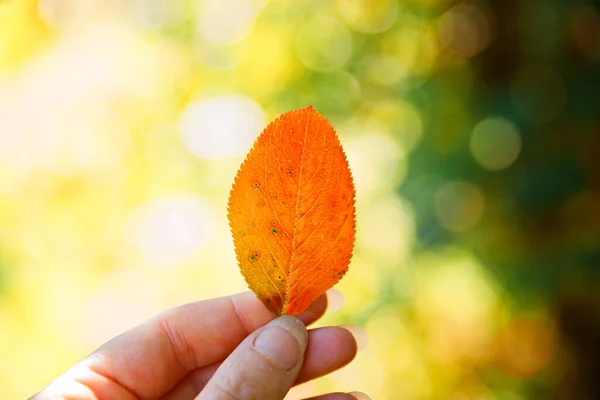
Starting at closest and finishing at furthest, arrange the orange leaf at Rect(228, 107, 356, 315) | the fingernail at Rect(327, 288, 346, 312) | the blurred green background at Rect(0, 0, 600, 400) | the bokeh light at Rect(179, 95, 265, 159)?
the orange leaf at Rect(228, 107, 356, 315)
the fingernail at Rect(327, 288, 346, 312)
the blurred green background at Rect(0, 0, 600, 400)
the bokeh light at Rect(179, 95, 265, 159)

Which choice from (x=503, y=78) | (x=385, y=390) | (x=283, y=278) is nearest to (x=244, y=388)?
(x=283, y=278)

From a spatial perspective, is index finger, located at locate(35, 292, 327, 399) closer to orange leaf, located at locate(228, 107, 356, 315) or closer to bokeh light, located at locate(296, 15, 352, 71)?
orange leaf, located at locate(228, 107, 356, 315)

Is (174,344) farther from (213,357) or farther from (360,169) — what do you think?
(360,169)

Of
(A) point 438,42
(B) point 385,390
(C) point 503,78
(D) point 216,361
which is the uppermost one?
(A) point 438,42

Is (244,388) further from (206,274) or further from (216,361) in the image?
(206,274)

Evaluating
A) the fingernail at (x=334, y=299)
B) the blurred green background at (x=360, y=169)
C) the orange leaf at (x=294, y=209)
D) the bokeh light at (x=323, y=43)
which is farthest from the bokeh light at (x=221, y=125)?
the orange leaf at (x=294, y=209)

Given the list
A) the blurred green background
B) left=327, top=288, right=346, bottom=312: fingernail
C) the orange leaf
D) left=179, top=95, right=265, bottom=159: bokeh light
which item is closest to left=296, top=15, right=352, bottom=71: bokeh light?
the blurred green background
